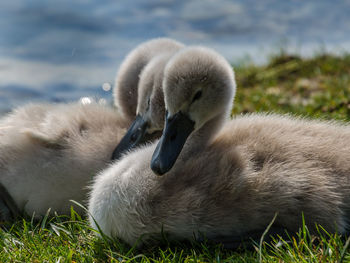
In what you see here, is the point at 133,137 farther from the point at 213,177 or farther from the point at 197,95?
the point at 213,177

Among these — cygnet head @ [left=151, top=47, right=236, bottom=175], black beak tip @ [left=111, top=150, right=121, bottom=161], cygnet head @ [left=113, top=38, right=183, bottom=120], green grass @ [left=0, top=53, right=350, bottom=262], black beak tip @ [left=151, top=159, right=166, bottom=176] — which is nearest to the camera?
green grass @ [left=0, top=53, right=350, bottom=262]

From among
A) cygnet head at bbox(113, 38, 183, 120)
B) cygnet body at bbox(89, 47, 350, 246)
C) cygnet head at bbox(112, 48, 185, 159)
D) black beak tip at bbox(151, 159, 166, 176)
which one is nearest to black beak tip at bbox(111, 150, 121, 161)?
cygnet head at bbox(112, 48, 185, 159)

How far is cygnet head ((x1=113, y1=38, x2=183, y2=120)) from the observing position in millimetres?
3887

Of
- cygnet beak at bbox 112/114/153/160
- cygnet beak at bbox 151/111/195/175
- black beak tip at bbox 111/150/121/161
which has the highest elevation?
cygnet beak at bbox 151/111/195/175

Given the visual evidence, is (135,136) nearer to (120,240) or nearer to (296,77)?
(120,240)

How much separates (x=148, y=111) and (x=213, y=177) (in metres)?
0.86

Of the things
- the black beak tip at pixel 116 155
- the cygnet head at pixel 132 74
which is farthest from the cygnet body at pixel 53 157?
the cygnet head at pixel 132 74

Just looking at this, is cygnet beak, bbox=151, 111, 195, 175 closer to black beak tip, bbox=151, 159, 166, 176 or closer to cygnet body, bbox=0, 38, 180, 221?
black beak tip, bbox=151, 159, 166, 176

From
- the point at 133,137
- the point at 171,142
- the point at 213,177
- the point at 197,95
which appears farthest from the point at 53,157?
the point at 213,177

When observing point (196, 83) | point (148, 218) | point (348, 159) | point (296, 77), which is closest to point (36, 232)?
point (148, 218)

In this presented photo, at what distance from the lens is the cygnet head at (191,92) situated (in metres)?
2.87

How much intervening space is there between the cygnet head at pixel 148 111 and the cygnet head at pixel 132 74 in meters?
0.36

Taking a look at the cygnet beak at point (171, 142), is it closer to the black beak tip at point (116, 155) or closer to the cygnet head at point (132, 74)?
the black beak tip at point (116, 155)

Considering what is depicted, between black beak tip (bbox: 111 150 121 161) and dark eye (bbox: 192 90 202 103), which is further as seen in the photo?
black beak tip (bbox: 111 150 121 161)
